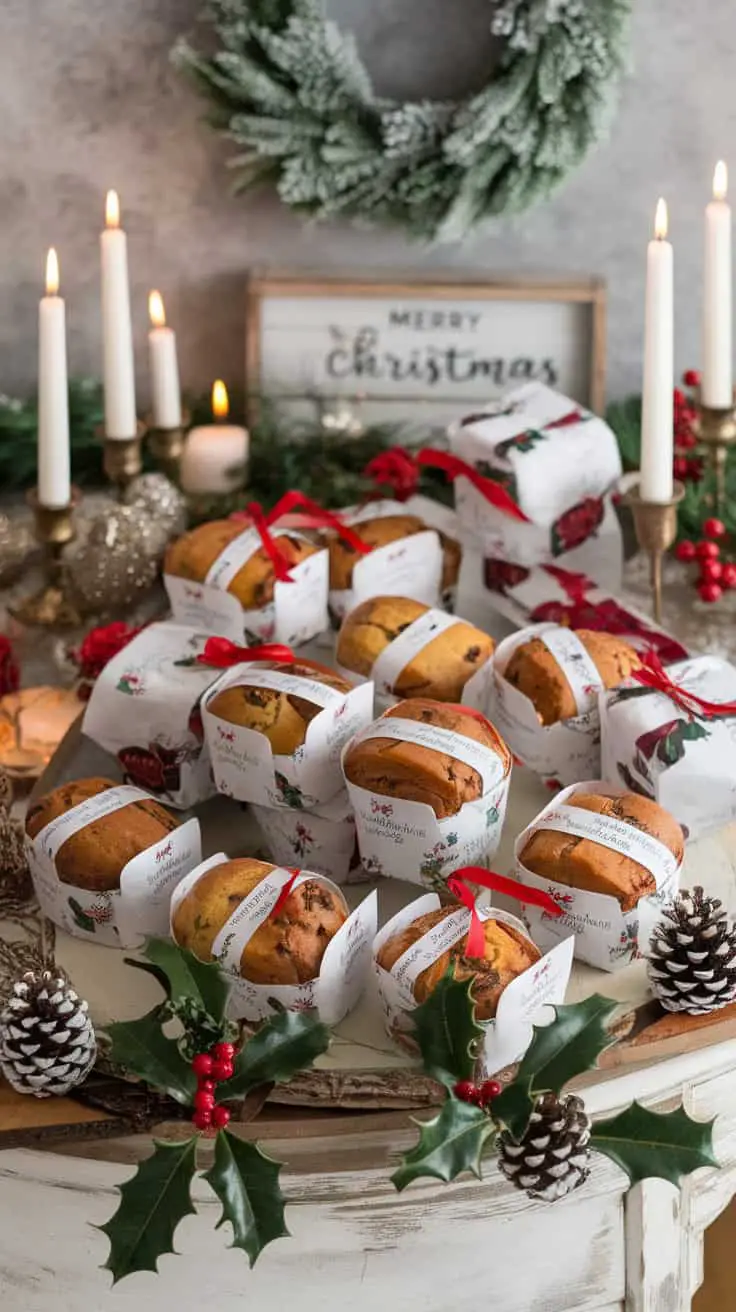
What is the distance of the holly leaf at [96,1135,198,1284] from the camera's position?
963 mm

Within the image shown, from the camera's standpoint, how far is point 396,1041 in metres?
1.10

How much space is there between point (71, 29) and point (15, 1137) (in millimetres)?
1321

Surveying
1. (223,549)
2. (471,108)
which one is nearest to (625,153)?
(471,108)

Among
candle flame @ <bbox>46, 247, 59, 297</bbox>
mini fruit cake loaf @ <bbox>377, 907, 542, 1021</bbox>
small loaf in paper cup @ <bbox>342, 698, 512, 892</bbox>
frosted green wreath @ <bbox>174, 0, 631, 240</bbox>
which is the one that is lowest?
mini fruit cake loaf @ <bbox>377, 907, 542, 1021</bbox>

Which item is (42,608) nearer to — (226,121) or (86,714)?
(86,714)

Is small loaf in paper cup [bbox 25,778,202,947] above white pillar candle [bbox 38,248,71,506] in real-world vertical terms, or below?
below

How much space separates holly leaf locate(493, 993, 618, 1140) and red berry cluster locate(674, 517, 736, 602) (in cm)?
79

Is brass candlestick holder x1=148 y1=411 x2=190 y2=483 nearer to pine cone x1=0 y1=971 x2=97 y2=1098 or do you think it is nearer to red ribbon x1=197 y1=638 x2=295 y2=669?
red ribbon x1=197 y1=638 x2=295 y2=669

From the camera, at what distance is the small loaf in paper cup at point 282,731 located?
1.23 metres

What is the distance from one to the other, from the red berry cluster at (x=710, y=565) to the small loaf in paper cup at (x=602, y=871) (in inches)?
22.9

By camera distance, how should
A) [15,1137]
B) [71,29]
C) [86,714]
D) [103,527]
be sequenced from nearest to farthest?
1. [15,1137]
2. [86,714]
3. [103,527]
4. [71,29]

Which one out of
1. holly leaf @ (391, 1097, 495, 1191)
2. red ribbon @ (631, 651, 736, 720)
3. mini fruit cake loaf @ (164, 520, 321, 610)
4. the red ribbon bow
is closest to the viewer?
holly leaf @ (391, 1097, 495, 1191)

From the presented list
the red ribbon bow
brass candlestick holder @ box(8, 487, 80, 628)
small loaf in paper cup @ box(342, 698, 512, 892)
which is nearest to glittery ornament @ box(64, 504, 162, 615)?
brass candlestick holder @ box(8, 487, 80, 628)

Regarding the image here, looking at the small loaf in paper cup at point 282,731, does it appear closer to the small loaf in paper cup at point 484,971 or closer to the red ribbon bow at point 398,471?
the small loaf in paper cup at point 484,971
